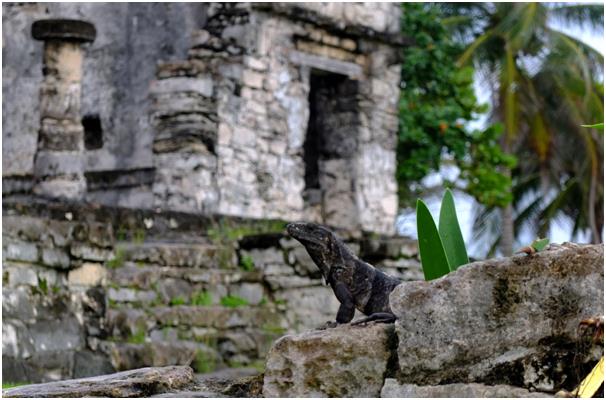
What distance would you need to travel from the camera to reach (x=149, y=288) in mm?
8953

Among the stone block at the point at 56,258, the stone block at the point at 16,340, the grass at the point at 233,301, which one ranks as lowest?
the stone block at the point at 16,340

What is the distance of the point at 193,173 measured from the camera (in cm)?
1218

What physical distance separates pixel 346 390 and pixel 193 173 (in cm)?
840

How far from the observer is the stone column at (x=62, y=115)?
10.8 meters

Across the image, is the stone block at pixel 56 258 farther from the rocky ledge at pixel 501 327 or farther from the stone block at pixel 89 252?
the rocky ledge at pixel 501 327

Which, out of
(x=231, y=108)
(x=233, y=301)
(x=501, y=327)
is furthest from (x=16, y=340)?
(x=231, y=108)

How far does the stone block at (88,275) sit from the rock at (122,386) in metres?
3.47

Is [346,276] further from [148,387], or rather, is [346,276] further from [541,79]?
[541,79]

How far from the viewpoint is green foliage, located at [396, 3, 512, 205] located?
15516 mm

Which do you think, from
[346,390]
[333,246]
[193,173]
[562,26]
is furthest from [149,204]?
[562,26]

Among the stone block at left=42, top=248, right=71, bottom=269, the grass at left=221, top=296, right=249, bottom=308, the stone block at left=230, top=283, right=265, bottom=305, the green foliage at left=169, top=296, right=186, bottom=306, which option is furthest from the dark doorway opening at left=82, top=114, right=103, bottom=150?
the stone block at left=42, top=248, right=71, bottom=269

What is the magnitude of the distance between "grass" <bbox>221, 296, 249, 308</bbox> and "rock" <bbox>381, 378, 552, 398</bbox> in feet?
17.9

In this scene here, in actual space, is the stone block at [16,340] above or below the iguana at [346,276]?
below

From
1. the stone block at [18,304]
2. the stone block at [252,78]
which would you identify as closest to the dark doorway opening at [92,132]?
the stone block at [252,78]
